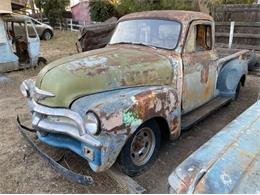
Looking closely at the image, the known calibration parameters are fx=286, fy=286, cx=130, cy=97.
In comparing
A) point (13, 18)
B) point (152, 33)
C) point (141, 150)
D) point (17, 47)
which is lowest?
point (141, 150)

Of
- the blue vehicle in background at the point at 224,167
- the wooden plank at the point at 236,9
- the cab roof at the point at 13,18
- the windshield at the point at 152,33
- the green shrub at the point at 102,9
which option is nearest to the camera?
the blue vehicle in background at the point at 224,167

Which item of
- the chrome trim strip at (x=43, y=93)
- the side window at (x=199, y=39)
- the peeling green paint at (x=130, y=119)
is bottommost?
the peeling green paint at (x=130, y=119)

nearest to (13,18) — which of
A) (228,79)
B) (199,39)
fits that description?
(199,39)

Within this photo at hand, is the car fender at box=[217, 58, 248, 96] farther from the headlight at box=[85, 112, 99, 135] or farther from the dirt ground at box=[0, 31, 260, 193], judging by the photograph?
the headlight at box=[85, 112, 99, 135]

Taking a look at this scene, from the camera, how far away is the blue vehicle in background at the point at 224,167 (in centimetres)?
193

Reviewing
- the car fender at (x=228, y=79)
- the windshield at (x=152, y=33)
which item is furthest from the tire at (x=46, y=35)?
the car fender at (x=228, y=79)

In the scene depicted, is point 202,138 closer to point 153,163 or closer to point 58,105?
point 153,163

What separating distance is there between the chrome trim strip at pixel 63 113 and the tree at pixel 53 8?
2239 centimetres

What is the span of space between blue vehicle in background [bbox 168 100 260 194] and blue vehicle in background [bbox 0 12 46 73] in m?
8.69

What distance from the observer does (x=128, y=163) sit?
3.63 m

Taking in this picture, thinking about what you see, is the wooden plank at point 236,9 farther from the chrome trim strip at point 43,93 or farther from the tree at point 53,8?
the tree at point 53,8

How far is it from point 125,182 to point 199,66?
2.36m

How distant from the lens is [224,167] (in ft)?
6.83

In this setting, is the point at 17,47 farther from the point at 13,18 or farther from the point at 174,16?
the point at 174,16
